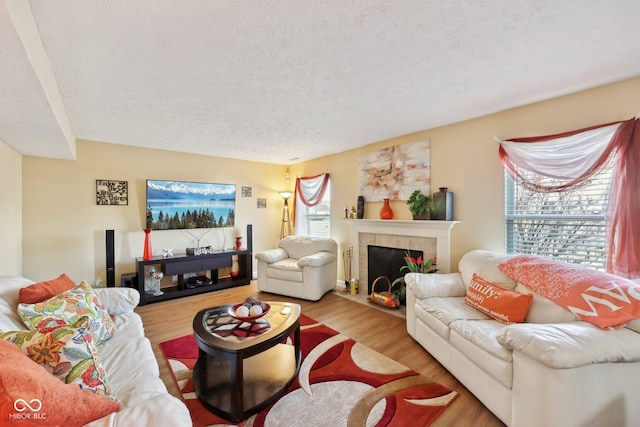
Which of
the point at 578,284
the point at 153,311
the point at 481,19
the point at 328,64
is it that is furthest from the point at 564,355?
the point at 153,311

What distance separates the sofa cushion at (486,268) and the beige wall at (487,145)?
340 mm

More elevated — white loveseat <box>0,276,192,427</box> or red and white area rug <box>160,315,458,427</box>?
white loveseat <box>0,276,192,427</box>

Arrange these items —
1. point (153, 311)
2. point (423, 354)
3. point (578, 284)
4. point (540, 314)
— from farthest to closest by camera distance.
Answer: point (153, 311) < point (423, 354) < point (540, 314) < point (578, 284)

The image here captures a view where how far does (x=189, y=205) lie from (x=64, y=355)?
3.58 meters

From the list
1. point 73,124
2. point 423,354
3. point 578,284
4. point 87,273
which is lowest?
point 423,354

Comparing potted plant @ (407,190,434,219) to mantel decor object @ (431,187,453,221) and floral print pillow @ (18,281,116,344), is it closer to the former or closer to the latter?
mantel decor object @ (431,187,453,221)

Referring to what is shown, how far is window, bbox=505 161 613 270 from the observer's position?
2301mm

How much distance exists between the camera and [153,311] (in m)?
3.55

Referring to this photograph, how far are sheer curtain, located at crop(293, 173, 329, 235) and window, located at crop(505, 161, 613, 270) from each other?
288 cm

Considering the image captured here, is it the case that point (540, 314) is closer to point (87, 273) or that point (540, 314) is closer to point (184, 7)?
point (184, 7)

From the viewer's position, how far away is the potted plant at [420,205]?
3375mm

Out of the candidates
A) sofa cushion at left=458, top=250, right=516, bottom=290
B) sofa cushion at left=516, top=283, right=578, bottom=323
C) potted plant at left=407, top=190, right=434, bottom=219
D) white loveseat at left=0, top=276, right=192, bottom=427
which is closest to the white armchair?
potted plant at left=407, top=190, right=434, bottom=219

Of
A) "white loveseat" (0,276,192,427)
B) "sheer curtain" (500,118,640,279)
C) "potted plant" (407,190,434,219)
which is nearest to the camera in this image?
"white loveseat" (0,276,192,427)

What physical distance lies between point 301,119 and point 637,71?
111 inches
